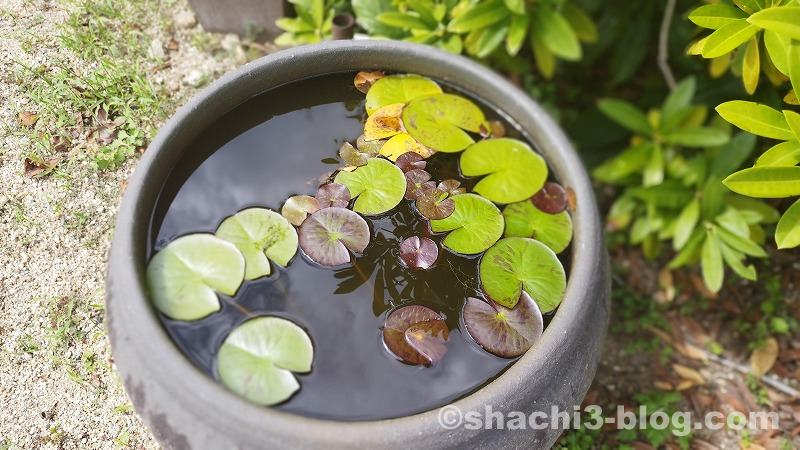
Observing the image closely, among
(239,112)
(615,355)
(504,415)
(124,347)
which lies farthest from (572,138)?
(124,347)

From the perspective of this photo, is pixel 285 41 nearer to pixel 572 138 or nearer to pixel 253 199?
pixel 253 199

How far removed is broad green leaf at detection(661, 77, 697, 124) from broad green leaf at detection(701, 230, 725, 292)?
0.52 metres

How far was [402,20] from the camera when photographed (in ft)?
7.07

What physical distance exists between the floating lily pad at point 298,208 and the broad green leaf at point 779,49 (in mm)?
1259

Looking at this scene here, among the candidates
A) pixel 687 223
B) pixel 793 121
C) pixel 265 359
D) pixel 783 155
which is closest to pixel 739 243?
pixel 687 223

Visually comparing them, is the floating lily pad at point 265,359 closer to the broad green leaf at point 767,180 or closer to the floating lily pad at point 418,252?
the floating lily pad at point 418,252

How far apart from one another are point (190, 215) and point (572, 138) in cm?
197

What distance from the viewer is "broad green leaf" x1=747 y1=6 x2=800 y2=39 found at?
4.56ft

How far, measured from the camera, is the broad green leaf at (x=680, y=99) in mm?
2383

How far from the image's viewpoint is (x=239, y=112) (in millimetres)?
1769

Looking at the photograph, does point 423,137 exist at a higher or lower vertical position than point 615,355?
higher

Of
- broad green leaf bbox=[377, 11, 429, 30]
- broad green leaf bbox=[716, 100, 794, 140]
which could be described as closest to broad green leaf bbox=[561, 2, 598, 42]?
broad green leaf bbox=[377, 11, 429, 30]

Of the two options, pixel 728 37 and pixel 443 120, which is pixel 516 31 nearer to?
pixel 443 120

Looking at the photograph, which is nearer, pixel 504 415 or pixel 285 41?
pixel 504 415
